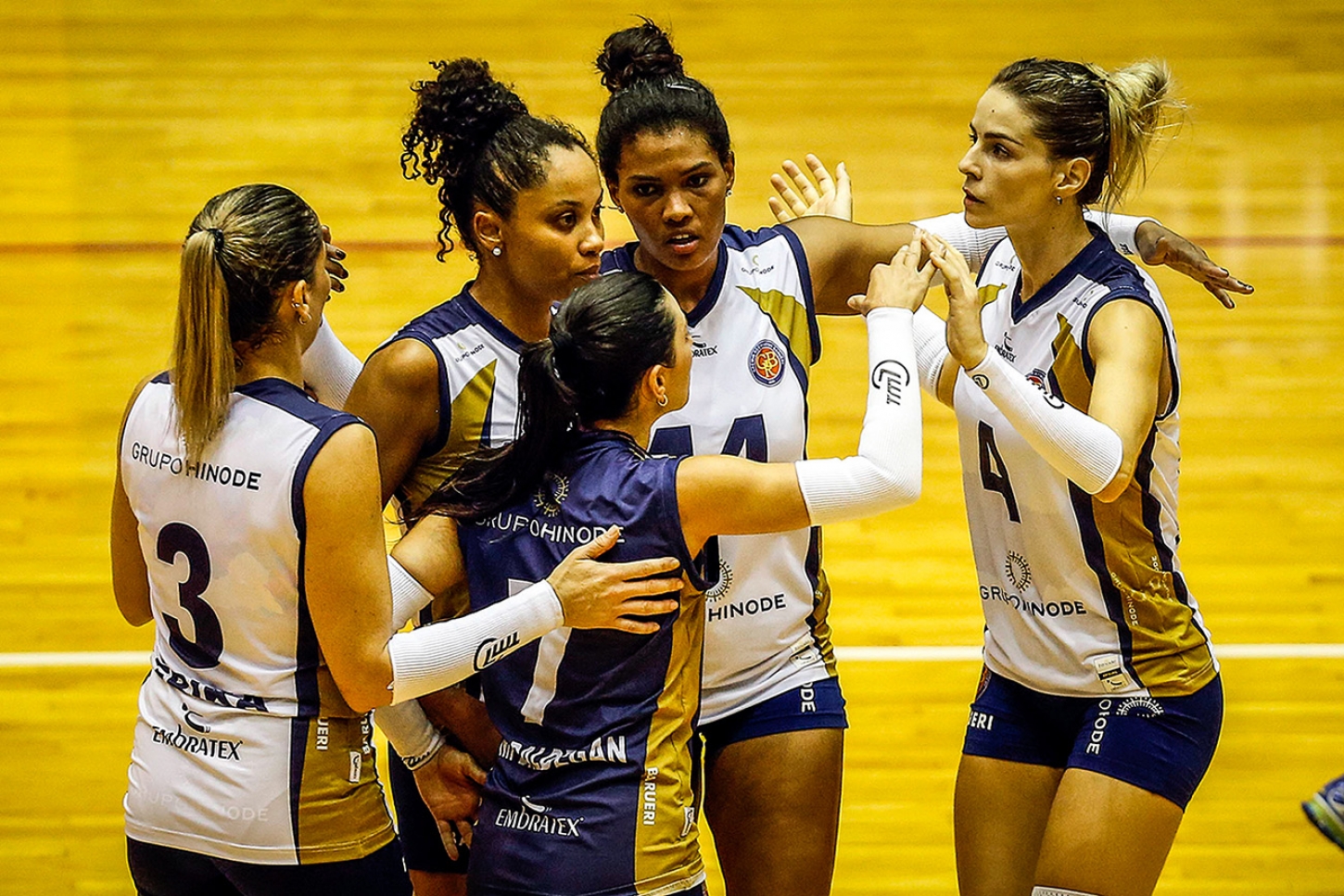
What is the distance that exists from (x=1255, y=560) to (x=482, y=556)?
413 centimetres

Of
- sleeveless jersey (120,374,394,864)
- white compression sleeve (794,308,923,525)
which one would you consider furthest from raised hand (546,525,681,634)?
sleeveless jersey (120,374,394,864)

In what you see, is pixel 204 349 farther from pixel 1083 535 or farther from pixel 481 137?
pixel 1083 535

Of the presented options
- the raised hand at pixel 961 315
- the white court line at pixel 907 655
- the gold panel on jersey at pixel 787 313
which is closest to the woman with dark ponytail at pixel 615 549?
the raised hand at pixel 961 315

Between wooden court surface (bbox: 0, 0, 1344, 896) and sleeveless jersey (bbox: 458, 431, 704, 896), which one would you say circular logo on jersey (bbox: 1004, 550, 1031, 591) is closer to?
sleeveless jersey (bbox: 458, 431, 704, 896)

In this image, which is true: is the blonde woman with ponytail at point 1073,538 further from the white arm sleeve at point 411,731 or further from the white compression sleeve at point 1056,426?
the white arm sleeve at point 411,731

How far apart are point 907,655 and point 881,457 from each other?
2.96 m

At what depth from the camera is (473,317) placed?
3.13 meters

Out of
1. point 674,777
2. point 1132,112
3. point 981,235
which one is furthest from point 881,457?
point 981,235

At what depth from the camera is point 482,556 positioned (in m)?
2.77

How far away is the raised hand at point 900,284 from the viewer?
117 inches

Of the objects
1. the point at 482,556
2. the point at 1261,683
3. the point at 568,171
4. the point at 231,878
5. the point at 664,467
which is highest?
the point at 568,171

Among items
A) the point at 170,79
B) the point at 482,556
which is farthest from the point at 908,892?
the point at 170,79

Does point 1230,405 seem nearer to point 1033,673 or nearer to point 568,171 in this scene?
point 1033,673

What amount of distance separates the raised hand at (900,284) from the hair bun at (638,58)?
0.67m
